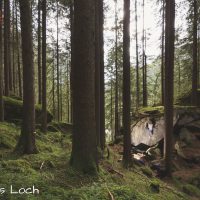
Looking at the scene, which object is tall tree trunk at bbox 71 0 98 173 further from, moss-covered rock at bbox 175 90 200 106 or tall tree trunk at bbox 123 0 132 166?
moss-covered rock at bbox 175 90 200 106

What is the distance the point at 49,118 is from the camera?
21.4 meters

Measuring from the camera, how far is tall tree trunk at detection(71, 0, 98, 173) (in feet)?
24.6

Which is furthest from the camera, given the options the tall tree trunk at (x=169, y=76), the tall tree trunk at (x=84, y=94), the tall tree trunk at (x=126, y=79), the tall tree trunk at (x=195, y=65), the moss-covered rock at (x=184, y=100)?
the moss-covered rock at (x=184, y=100)

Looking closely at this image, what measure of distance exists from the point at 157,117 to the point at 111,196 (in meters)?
13.2

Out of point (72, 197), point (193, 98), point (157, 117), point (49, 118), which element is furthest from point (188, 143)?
point (72, 197)

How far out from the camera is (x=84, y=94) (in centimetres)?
754

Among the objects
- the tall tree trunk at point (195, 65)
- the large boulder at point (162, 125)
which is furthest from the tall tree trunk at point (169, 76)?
the tall tree trunk at point (195, 65)

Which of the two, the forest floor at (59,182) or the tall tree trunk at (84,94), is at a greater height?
the tall tree trunk at (84,94)

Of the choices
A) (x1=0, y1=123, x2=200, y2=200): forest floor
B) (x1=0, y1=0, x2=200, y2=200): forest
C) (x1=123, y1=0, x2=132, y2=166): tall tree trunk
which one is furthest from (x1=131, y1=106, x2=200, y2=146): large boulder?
(x1=0, y1=123, x2=200, y2=200): forest floor

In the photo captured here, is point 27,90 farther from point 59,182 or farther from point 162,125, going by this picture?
point 162,125

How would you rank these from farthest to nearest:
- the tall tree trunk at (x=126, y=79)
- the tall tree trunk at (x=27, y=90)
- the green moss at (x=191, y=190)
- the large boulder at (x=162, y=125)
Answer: the large boulder at (x=162, y=125) < the tall tree trunk at (x=126, y=79) < the green moss at (x=191, y=190) < the tall tree trunk at (x=27, y=90)

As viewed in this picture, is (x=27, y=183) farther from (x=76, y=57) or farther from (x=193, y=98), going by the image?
(x=193, y=98)

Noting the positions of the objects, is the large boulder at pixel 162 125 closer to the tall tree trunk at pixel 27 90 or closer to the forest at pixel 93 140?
the forest at pixel 93 140

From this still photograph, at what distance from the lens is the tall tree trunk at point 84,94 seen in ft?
24.6
